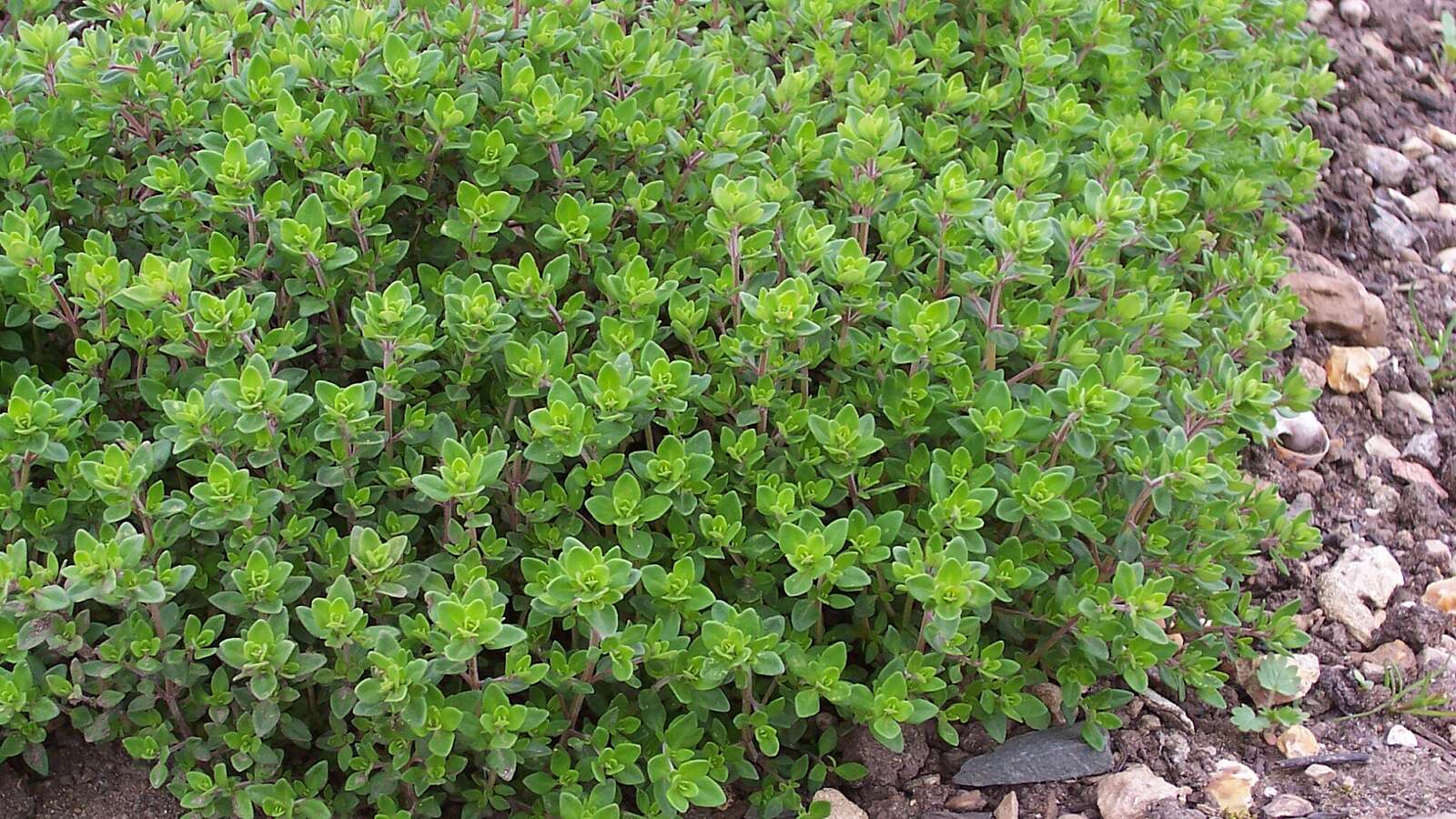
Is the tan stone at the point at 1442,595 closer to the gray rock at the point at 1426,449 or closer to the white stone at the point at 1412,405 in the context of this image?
the gray rock at the point at 1426,449

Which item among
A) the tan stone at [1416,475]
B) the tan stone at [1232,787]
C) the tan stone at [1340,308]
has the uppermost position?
the tan stone at [1340,308]

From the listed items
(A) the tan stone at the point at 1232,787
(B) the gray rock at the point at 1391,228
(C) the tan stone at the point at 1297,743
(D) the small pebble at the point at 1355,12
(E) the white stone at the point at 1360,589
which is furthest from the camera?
(D) the small pebble at the point at 1355,12

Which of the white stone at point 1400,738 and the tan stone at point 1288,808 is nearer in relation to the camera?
the tan stone at point 1288,808

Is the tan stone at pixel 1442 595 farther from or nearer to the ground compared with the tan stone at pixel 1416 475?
nearer to the ground

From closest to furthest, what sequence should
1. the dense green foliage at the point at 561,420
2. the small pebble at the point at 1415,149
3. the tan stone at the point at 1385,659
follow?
the dense green foliage at the point at 561,420 < the tan stone at the point at 1385,659 < the small pebble at the point at 1415,149

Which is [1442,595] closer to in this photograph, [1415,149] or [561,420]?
[1415,149]

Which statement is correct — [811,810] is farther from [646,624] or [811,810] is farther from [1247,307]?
[1247,307]

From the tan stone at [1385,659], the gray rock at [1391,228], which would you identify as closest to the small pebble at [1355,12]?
the gray rock at [1391,228]
